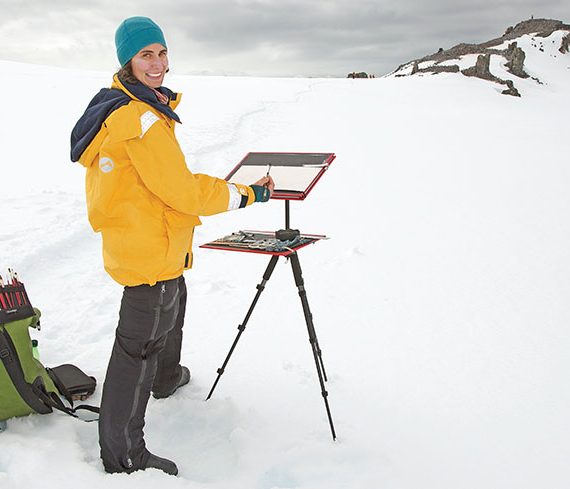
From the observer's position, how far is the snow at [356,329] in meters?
2.68

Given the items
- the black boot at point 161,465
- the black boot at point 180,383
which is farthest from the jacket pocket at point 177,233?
the black boot at point 180,383

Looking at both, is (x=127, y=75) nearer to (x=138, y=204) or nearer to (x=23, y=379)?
(x=138, y=204)

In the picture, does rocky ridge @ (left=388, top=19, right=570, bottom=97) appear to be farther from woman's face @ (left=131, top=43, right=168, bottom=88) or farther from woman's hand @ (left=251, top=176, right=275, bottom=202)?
woman's face @ (left=131, top=43, right=168, bottom=88)

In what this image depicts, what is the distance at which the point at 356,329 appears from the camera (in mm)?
4176

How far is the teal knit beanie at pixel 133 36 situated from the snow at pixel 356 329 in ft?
6.18

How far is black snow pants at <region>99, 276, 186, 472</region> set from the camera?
2396 mm

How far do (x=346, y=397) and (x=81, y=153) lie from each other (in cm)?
219

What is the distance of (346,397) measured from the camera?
10.8 feet

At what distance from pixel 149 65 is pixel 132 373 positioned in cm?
145

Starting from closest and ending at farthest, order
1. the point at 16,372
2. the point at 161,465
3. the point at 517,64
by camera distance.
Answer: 1. the point at 161,465
2. the point at 16,372
3. the point at 517,64

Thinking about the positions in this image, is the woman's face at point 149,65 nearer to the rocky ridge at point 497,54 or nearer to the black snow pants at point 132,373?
the black snow pants at point 132,373

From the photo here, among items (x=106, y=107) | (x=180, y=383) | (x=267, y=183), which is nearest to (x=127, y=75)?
(x=106, y=107)

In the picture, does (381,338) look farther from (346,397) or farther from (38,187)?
(38,187)

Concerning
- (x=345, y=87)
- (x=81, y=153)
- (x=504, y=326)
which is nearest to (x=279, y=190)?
(x=81, y=153)
